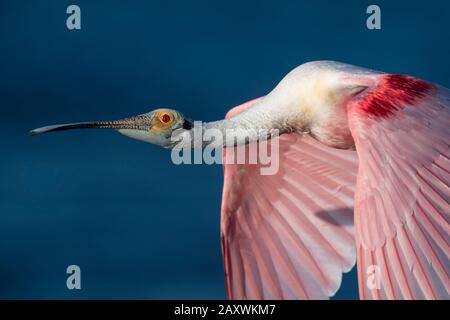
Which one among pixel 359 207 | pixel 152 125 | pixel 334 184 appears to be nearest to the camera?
pixel 359 207

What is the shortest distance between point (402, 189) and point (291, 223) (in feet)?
7.69

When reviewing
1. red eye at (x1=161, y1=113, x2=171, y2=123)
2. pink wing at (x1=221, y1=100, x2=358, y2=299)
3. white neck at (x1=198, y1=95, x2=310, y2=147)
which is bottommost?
pink wing at (x1=221, y1=100, x2=358, y2=299)

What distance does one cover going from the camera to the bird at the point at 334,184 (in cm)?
814

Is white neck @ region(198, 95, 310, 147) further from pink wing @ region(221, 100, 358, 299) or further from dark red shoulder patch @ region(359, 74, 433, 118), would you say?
dark red shoulder patch @ region(359, 74, 433, 118)

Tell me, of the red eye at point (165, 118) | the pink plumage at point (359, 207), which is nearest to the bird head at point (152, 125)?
the red eye at point (165, 118)

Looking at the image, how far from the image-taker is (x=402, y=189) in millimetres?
8398

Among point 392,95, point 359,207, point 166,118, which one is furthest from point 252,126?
point 359,207

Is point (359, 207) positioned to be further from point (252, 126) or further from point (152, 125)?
point (152, 125)

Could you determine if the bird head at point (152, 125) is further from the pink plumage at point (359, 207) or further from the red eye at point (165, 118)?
the pink plumage at point (359, 207)

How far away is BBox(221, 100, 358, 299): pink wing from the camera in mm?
10367

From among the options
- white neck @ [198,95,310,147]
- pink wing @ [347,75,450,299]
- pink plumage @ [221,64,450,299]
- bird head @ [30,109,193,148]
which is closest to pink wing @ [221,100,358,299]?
pink plumage @ [221,64,450,299]

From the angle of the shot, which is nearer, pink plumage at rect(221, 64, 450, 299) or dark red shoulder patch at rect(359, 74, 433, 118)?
pink plumage at rect(221, 64, 450, 299)
